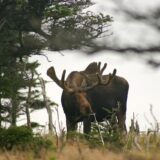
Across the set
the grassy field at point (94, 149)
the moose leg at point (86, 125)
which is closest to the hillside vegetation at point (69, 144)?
the grassy field at point (94, 149)

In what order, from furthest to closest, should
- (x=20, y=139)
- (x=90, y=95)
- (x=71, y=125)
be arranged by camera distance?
(x=90, y=95) → (x=71, y=125) → (x=20, y=139)

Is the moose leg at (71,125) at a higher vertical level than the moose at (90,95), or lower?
lower

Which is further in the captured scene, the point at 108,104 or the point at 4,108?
the point at 4,108

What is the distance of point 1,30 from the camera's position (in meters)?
27.4

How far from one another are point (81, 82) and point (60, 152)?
32.2 ft

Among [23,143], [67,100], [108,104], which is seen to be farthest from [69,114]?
[23,143]

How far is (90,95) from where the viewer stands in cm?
2136

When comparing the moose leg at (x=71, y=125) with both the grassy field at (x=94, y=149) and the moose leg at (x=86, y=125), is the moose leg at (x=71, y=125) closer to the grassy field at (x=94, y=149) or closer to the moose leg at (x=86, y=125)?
the moose leg at (x=86, y=125)

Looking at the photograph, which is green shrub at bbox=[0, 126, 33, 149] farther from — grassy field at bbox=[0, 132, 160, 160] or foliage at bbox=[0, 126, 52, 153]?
grassy field at bbox=[0, 132, 160, 160]

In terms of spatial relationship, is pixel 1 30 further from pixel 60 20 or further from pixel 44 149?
pixel 44 149

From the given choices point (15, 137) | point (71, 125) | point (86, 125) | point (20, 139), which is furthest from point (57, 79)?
point (20, 139)

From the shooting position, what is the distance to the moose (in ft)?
61.9

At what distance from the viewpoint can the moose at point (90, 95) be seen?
61.9ft

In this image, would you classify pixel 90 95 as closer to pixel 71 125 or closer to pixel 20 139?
pixel 71 125
